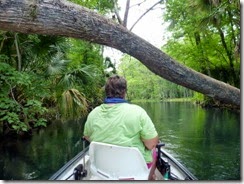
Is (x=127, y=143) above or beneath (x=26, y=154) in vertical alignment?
above

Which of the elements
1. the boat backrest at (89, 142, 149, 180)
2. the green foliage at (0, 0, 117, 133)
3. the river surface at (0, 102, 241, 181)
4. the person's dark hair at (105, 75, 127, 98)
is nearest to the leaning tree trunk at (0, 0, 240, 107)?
the person's dark hair at (105, 75, 127, 98)

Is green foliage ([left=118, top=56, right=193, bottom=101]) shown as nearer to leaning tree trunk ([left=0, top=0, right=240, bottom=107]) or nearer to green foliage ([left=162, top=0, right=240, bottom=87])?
leaning tree trunk ([left=0, top=0, right=240, bottom=107])

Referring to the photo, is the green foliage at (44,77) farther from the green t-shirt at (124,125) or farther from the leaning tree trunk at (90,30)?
the green t-shirt at (124,125)

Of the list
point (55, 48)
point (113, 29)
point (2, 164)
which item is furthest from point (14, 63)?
point (113, 29)

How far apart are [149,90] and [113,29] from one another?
1666 millimetres

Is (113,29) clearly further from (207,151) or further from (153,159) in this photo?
(207,151)

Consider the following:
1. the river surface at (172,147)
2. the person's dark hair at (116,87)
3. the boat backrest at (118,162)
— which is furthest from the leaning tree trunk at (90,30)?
the river surface at (172,147)

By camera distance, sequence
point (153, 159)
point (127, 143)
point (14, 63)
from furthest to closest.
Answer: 1. point (14, 63)
2. point (153, 159)
3. point (127, 143)

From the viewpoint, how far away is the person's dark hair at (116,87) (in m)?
1.31

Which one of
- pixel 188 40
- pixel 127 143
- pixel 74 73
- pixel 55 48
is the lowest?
pixel 127 143

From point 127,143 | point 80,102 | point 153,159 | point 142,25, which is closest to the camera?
point 127,143

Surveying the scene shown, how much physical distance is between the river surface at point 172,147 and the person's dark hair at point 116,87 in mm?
1391

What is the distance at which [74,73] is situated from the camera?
168 inches

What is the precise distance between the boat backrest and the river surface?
4.33 feet
